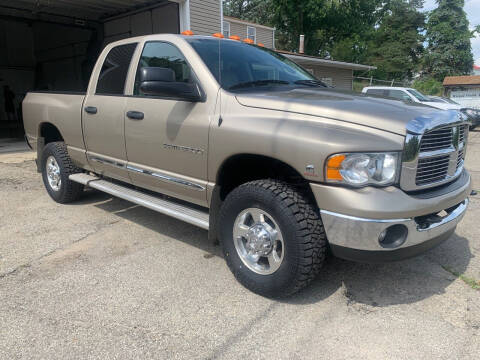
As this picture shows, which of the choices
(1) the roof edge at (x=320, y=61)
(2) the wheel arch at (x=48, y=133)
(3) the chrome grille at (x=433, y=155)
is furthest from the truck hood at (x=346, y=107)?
(1) the roof edge at (x=320, y=61)

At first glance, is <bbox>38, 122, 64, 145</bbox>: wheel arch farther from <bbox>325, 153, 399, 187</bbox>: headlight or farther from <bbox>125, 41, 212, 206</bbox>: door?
<bbox>325, 153, 399, 187</bbox>: headlight

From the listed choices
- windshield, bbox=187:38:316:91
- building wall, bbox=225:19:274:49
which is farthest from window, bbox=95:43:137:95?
building wall, bbox=225:19:274:49

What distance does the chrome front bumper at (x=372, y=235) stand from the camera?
2.58 meters

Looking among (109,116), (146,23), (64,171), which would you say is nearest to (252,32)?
(146,23)

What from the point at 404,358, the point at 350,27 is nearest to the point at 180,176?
the point at 404,358

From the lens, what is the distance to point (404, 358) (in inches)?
95.6

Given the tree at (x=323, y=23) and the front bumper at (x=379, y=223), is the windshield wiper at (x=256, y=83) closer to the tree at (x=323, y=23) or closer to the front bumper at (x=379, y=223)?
the front bumper at (x=379, y=223)

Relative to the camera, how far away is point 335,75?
75.5 feet

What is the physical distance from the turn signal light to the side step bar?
1.21 m

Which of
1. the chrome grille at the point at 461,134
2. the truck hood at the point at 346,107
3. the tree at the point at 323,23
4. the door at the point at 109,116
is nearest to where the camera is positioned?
the truck hood at the point at 346,107

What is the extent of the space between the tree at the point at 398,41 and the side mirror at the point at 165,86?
154 feet

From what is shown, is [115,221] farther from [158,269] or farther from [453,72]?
[453,72]

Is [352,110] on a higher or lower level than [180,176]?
higher

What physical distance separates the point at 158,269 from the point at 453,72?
170 ft
